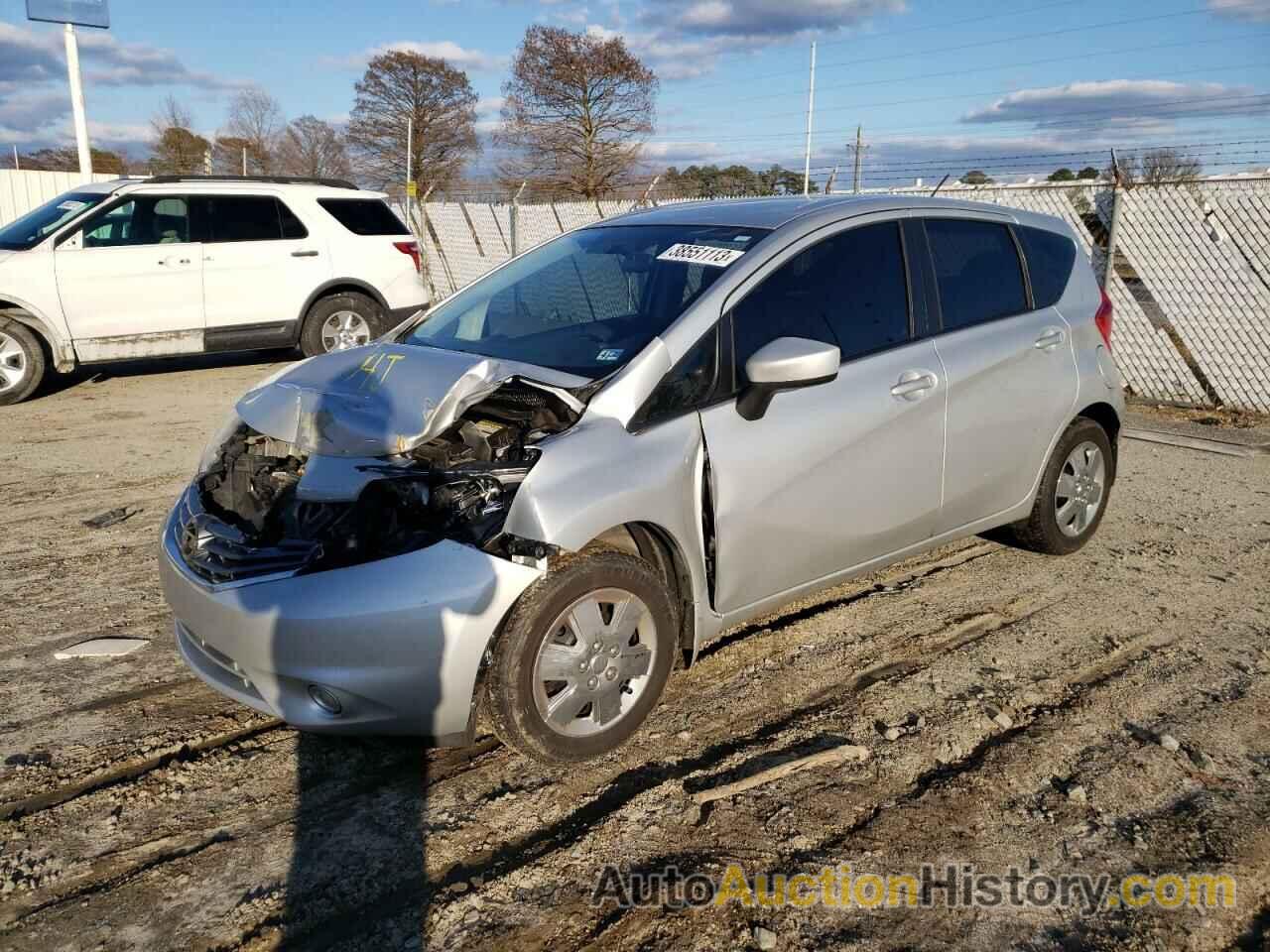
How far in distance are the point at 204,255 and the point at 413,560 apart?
8109 mm

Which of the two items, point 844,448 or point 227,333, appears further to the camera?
point 227,333

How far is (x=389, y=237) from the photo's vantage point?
429 inches

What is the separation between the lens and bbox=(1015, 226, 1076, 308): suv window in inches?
186

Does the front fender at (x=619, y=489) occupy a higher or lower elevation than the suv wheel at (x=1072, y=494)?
higher

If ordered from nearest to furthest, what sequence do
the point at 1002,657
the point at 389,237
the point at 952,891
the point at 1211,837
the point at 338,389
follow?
the point at 952,891 < the point at 1211,837 < the point at 338,389 < the point at 1002,657 < the point at 389,237

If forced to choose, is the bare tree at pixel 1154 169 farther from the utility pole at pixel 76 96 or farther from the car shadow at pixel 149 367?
the utility pole at pixel 76 96

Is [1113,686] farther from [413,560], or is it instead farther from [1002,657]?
[413,560]

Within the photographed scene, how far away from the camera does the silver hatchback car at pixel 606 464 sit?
294 cm

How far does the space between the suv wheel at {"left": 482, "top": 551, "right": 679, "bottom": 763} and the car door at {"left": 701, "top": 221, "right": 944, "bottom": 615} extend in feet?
1.19

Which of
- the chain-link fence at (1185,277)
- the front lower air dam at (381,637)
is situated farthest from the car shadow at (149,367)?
the front lower air dam at (381,637)

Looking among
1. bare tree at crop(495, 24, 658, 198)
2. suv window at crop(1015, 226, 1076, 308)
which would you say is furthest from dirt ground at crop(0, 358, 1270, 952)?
bare tree at crop(495, 24, 658, 198)

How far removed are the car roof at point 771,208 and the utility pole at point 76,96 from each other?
14341mm

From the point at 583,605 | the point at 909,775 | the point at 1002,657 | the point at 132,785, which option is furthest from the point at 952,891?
the point at 132,785

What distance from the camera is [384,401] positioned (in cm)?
346
